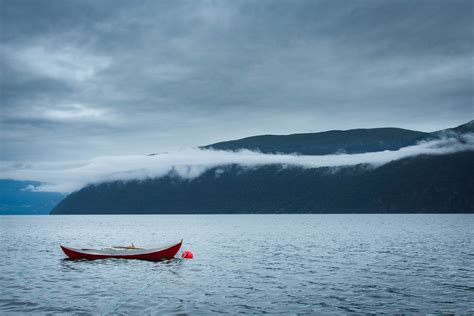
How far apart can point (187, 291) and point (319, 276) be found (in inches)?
612

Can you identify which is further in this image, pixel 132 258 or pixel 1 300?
pixel 132 258

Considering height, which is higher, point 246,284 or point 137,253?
point 137,253

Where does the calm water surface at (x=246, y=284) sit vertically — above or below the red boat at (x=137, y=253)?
below

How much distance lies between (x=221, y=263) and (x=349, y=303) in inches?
1201

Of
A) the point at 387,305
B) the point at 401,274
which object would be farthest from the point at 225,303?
the point at 401,274

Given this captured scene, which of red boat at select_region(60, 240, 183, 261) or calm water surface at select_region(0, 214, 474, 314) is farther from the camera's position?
red boat at select_region(60, 240, 183, 261)

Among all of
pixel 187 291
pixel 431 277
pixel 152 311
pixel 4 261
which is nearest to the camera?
→ pixel 152 311

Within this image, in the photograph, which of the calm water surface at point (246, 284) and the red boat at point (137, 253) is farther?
the red boat at point (137, 253)

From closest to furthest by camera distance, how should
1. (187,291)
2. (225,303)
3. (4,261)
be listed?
(225,303) < (187,291) < (4,261)

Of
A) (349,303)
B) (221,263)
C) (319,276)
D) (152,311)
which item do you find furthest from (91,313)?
(221,263)

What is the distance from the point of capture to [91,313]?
32750mm

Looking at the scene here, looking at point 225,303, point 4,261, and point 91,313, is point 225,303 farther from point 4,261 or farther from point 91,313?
point 4,261

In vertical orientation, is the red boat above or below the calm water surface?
above

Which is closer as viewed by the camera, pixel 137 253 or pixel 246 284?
pixel 246 284
